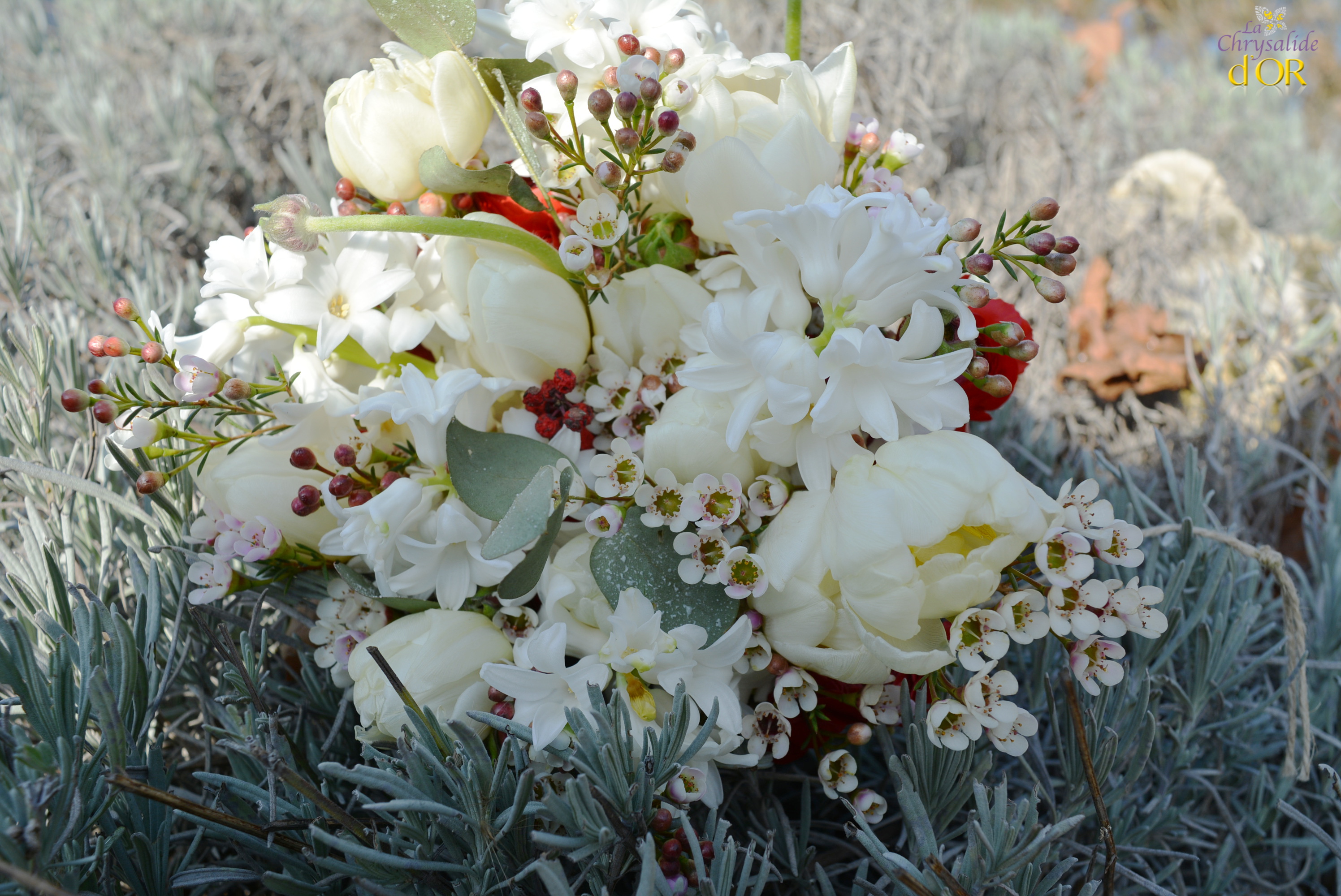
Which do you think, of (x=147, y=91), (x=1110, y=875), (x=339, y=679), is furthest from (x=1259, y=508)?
(x=147, y=91)

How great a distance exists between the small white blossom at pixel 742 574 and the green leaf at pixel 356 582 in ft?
0.75

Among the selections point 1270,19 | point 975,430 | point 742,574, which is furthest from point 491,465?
point 1270,19

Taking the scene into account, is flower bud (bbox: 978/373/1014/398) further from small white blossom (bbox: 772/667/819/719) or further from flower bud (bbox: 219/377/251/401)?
flower bud (bbox: 219/377/251/401)

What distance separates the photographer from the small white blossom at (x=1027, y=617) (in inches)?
17.9

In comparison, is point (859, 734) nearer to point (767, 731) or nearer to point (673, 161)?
point (767, 731)

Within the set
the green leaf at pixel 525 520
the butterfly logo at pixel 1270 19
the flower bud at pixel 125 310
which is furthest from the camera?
the butterfly logo at pixel 1270 19

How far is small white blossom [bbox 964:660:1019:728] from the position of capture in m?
0.45

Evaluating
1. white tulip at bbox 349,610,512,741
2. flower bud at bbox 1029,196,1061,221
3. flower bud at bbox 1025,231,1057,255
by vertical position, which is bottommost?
white tulip at bbox 349,610,512,741

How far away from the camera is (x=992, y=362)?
0.57 metres

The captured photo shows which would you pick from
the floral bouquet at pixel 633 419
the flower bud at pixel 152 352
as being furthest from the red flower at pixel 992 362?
the flower bud at pixel 152 352

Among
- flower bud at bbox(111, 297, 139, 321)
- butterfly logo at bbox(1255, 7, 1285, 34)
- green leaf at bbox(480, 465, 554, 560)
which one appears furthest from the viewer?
butterfly logo at bbox(1255, 7, 1285, 34)

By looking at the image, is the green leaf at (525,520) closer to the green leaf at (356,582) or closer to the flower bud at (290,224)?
the green leaf at (356,582)

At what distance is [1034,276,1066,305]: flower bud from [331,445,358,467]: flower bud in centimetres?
44

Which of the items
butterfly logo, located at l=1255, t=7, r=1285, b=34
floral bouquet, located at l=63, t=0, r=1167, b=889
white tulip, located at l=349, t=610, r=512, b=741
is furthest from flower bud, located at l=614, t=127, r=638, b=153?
butterfly logo, located at l=1255, t=7, r=1285, b=34
